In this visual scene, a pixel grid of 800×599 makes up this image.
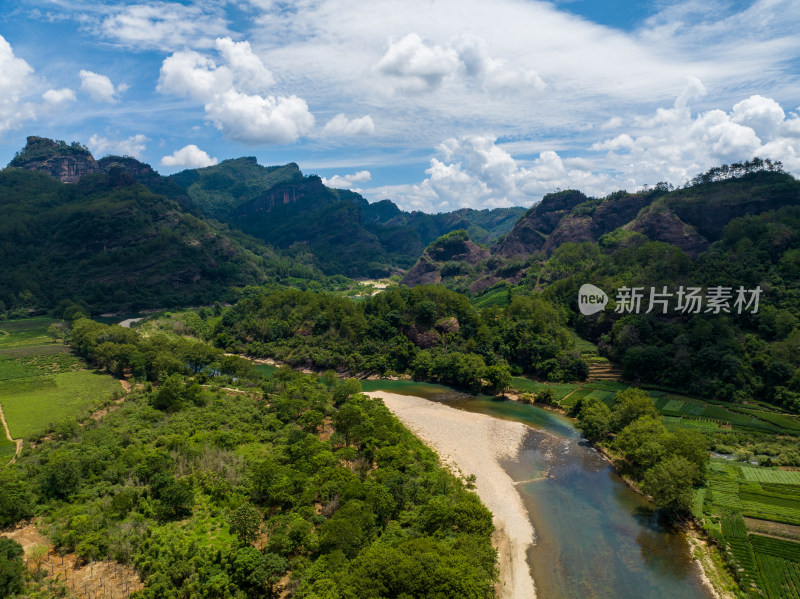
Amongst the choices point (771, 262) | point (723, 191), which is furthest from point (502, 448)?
point (723, 191)

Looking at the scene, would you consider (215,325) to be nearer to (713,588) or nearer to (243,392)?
(243,392)

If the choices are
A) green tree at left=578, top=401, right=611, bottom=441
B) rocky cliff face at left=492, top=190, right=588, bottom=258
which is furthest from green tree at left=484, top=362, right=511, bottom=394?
rocky cliff face at left=492, top=190, right=588, bottom=258

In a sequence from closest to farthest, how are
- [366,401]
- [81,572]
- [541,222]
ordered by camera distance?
[81,572]
[366,401]
[541,222]

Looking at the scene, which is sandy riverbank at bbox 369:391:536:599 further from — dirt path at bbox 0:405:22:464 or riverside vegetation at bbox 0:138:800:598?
dirt path at bbox 0:405:22:464

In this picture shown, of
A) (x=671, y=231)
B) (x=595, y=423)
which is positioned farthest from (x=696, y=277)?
(x=595, y=423)

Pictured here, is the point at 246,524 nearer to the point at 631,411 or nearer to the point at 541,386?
the point at 631,411

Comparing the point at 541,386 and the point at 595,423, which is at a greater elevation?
the point at 595,423
